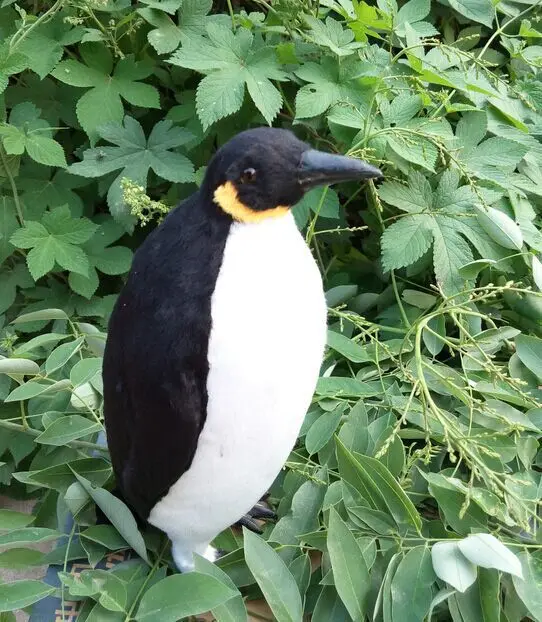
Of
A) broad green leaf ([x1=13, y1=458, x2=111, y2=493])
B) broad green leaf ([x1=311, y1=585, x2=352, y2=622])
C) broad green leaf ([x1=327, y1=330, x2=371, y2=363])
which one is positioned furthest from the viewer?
broad green leaf ([x1=327, y1=330, x2=371, y2=363])

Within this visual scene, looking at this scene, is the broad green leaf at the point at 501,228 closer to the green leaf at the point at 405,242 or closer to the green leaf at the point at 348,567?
the green leaf at the point at 405,242

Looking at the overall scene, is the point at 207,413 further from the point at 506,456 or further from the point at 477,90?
the point at 477,90

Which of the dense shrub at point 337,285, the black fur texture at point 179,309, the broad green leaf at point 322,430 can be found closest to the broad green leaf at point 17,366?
the dense shrub at point 337,285

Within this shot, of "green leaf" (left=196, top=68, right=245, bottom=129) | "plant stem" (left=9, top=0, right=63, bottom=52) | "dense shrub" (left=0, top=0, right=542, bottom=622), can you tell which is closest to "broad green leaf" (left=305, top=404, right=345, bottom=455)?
"dense shrub" (left=0, top=0, right=542, bottom=622)

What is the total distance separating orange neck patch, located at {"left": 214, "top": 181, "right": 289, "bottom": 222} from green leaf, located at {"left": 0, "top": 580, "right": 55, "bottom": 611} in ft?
1.23

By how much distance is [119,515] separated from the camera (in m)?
0.69

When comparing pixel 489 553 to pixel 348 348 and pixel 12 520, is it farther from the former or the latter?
pixel 12 520

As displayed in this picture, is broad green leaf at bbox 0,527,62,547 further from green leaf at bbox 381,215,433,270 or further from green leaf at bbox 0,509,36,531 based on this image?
green leaf at bbox 381,215,433,270

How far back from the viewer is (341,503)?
68 cm

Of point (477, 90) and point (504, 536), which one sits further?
point (477, 90)

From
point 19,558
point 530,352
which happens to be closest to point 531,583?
point 530,352

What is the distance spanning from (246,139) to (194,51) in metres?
0.44

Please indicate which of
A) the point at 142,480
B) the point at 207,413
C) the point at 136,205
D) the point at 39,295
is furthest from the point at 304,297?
the point at 39,295

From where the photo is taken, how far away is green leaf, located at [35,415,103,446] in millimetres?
740
